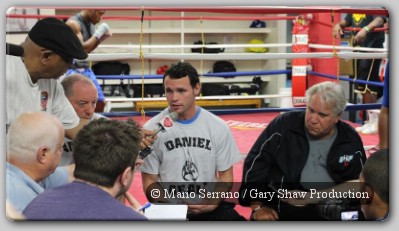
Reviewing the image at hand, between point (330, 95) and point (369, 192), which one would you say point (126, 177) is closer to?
point (369, 192)

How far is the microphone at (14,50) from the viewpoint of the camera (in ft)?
4.65

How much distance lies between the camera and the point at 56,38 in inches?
58.4

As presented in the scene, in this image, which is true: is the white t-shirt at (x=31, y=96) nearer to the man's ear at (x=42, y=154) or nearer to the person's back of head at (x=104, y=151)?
the man's ear at (x=42, y=154)

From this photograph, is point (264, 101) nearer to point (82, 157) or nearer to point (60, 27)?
point (60, 27)

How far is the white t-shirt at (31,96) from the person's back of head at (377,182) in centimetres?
79

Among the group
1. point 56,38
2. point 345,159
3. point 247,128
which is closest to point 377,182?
point 345,159

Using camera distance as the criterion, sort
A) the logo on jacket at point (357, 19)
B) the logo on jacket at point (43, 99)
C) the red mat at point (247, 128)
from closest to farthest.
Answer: the logo on jacket at point (43, 99) → the red mat at point (247, 128) → the logo on jacket at point (357, 19)

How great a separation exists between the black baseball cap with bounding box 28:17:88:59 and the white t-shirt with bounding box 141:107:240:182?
0.30 m

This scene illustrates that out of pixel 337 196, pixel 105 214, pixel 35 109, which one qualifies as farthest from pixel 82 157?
pixel 337 196

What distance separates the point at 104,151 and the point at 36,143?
204 millimetres

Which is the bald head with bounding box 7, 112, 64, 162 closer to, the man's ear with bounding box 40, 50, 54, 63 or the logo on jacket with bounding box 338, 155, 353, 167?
the man's ear with bounding box 40, 50, 54, 63

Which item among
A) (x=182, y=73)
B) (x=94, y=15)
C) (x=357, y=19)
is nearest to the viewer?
(x=182, y=73)

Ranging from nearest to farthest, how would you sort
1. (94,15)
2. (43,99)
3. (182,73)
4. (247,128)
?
(43,99), (182,73), (94,15), (247,128)

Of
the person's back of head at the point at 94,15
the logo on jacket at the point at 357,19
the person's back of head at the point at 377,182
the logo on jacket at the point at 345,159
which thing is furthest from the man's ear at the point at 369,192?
the logo on jacket at the point at 357,19
